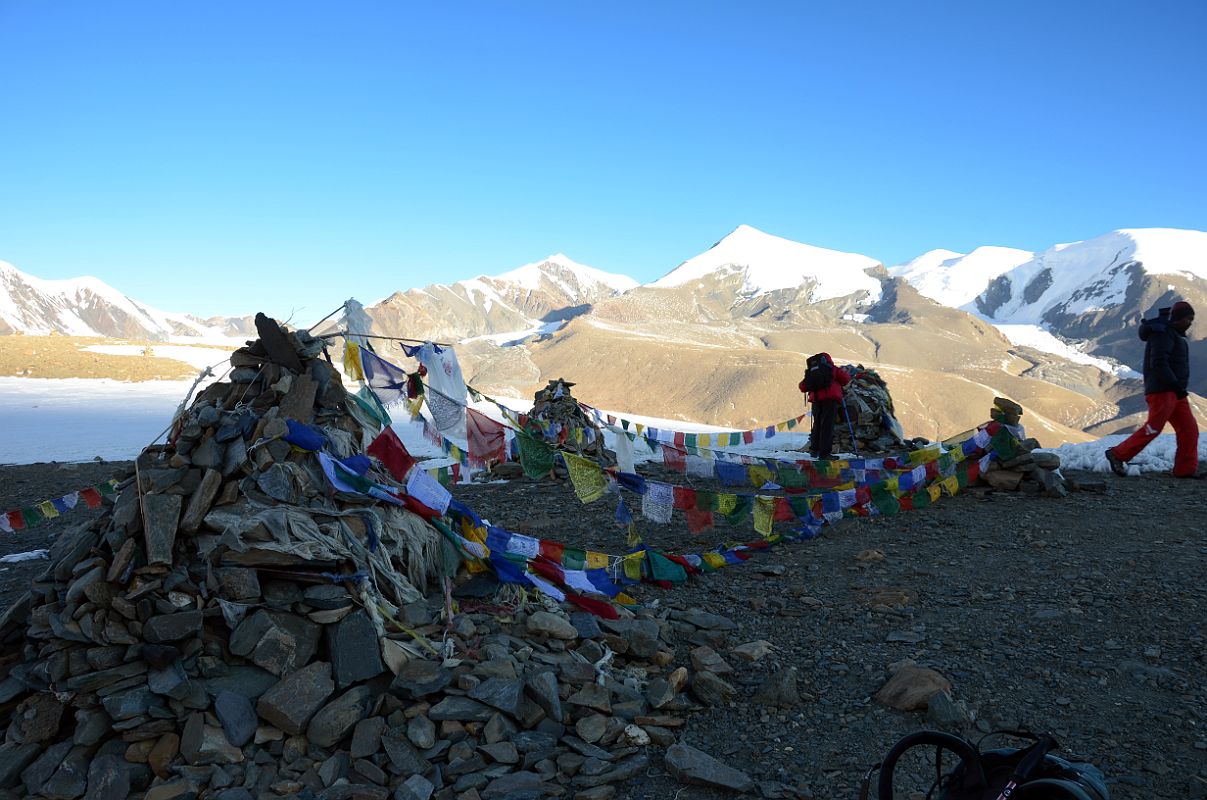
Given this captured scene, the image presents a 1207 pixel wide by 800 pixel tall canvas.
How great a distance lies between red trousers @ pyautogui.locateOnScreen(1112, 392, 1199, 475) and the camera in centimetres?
889

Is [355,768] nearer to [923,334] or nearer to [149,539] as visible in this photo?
[149,539]

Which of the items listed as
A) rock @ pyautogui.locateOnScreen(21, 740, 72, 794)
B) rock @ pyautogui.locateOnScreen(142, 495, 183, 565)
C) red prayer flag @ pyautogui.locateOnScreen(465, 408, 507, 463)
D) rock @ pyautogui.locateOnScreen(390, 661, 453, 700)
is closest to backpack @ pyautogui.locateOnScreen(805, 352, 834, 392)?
red prayer flag @ pyautogui.locateOnScreen(465, 408, 507, 463)

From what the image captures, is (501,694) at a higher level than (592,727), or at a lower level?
higher

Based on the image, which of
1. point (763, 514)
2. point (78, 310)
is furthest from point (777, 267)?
point (763, 514)

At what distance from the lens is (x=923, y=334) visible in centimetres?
9188

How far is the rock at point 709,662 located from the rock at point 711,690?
193 millimetres

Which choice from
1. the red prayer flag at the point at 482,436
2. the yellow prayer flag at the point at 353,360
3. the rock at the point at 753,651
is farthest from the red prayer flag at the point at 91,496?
the rock at the point at 753,651

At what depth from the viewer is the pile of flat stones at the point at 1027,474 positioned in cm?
933

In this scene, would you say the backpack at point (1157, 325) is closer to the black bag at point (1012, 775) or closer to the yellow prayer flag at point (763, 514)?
the yellow prayer flag at point (763, 514)

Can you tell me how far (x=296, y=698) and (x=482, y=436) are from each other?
539 centimetres

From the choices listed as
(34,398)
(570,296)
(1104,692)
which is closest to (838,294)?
(570,296)

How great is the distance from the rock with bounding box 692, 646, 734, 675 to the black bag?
6.87 ft

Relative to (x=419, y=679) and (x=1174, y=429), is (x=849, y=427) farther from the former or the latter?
(x=419, y=679)

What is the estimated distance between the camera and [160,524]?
4.25 meters
